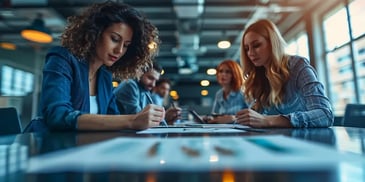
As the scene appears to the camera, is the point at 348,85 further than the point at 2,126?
Yes

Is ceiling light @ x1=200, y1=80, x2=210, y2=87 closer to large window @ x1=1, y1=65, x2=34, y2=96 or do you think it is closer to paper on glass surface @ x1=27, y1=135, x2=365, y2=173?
large window @ x1=1, y1=65, x2=34, y2=96

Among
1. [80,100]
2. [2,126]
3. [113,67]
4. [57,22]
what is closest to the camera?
[80,100]

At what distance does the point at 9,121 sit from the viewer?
49.6 inches

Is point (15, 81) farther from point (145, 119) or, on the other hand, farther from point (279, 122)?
point (279, 122)

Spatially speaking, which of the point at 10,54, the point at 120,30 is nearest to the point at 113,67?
the point at 120,30

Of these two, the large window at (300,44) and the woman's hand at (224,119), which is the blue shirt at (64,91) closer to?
the woman's hand at (224,119)

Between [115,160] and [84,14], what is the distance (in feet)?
3.88

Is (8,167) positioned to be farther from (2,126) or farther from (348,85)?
(348,85)

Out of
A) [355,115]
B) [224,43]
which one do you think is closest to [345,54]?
[224,43]

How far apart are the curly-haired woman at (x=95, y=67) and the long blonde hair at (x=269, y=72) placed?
69cm

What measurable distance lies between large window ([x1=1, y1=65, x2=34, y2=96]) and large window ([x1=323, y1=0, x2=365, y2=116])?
6.43 meters

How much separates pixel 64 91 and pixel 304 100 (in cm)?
109

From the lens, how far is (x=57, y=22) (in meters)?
5.89

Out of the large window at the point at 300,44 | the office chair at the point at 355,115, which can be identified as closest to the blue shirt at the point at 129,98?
the office chair at the point at 355,115
